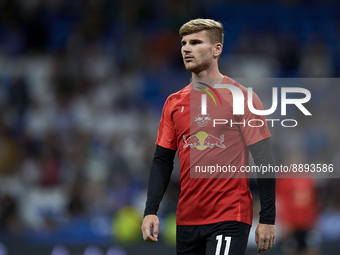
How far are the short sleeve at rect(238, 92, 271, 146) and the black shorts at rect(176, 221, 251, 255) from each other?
1.80 ft

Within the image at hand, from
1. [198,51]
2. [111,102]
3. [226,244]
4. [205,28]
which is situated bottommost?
[226,244]

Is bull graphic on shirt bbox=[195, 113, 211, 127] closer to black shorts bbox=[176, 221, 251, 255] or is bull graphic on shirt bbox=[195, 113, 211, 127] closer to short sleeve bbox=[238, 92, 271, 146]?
short sleeve bbox=[238, 92, 271, 146]

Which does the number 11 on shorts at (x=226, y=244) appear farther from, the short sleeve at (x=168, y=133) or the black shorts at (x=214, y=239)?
the short sleeve at (x=168, y=133)

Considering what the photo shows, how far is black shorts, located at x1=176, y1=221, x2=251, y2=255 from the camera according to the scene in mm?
2785

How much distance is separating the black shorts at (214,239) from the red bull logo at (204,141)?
51 centimetres

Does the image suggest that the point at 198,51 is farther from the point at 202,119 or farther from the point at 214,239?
the point at 214,239

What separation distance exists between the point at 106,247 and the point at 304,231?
2.61 m

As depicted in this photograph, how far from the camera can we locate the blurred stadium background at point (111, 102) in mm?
6352

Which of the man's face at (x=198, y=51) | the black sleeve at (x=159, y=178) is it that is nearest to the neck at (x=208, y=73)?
the man's face at (x=198, y=51)

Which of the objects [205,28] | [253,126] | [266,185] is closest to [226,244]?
[266,185]

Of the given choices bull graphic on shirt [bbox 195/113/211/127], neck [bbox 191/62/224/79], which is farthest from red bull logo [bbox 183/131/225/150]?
neck [bbox 191/62/224/79]

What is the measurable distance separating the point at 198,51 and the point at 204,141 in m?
0.61

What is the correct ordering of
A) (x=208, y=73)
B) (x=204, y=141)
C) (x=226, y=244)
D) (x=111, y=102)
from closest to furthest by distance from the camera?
(x=226, y=244) → (x=204, y=141) → (x=208, y=73) → (x=111, y=102)

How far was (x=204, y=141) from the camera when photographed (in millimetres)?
2961
